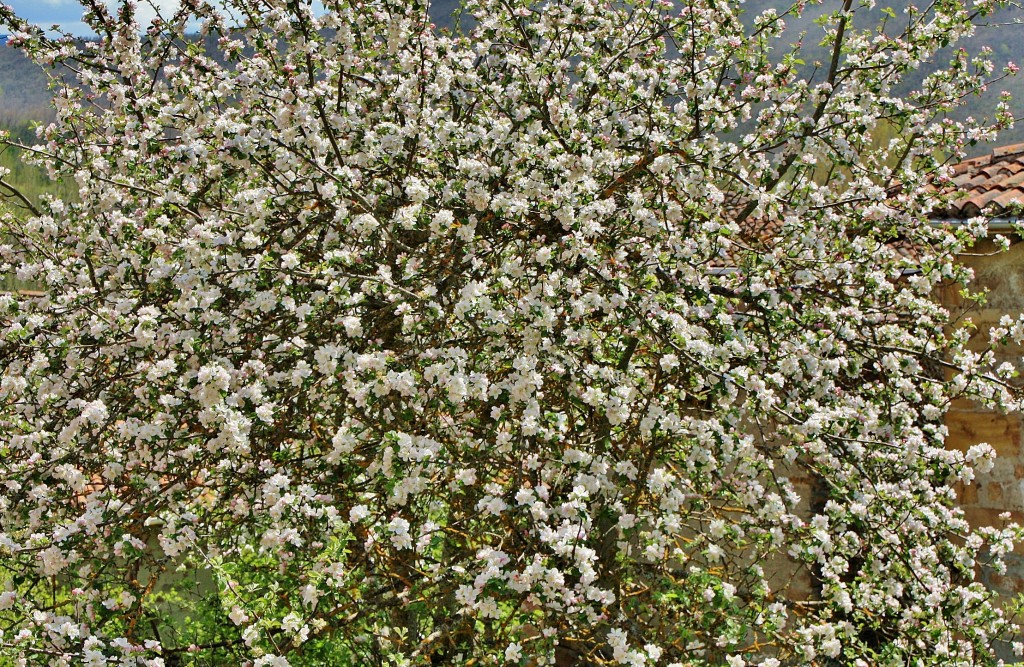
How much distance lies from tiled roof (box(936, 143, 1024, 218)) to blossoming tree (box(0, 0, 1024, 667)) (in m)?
0.58

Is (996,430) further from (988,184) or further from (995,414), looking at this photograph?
(988,184)

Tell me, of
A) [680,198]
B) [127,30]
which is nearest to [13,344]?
[127,30]

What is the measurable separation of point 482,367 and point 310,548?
1.20 metres

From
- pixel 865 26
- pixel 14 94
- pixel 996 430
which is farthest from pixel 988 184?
pixel 14 94

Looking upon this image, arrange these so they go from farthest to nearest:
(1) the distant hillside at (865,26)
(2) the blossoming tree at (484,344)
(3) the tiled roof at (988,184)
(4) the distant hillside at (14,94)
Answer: (4) the distant hillside at (14,94) → (3) the tiled roof at (988,184) → (1) the distant hillside at (865,26) → (2) the blossoming tree at (484,344)

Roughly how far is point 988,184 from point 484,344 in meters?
4.28

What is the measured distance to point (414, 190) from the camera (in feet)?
12.7

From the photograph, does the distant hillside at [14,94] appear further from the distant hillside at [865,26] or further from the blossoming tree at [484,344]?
the blossoming tree at [484,344]

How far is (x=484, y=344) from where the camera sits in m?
4.31

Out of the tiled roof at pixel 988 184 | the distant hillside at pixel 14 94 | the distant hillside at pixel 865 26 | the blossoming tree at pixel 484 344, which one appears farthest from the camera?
the distant hillside at pixel 14 94

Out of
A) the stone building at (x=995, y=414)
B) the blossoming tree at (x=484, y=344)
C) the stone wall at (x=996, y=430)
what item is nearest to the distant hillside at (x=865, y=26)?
the blossoming tree at (x=484, y=344)

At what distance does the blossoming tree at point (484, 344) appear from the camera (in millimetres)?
3639

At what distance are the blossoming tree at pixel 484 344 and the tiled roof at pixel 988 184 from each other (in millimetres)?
580

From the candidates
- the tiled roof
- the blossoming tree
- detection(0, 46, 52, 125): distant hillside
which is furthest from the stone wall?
detection(0, 46, 52, 125): distant hillside
